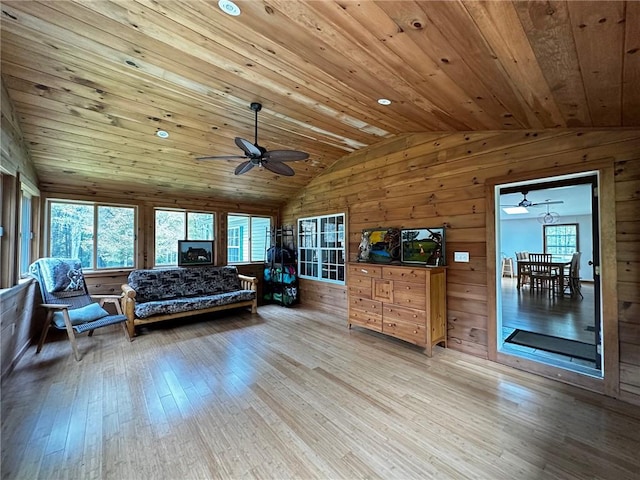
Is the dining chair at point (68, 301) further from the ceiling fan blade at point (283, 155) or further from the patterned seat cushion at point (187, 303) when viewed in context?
→ the ceiling fan blade at point (283, 155)

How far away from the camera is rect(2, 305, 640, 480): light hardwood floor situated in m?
1.62

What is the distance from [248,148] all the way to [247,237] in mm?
4031

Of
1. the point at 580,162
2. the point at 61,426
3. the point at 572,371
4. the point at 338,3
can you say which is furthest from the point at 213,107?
the point at 572,371

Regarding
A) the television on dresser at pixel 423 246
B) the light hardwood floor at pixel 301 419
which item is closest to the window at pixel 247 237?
the light hardwood floor at pixel 301 419

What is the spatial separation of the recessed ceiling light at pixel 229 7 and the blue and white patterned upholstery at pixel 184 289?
3.93m

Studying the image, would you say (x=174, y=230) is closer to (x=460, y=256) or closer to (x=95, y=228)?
(x=95, y=228)

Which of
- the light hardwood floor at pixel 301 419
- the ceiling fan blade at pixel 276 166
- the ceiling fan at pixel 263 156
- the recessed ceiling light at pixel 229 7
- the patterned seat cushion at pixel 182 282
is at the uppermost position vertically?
the recessed ceiling light at pixel 229 7

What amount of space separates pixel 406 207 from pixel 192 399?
3495 millimetres

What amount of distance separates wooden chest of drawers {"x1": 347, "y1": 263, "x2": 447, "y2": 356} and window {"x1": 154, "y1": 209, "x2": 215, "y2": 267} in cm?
366

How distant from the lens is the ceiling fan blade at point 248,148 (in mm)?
2726

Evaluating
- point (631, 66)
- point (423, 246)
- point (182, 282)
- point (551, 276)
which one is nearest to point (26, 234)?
point (182, 282)

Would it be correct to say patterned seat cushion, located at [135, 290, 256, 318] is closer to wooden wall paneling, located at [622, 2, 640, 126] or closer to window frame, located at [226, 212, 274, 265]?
window frame, located at [226, 212, 274, 265]

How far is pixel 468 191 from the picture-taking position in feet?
10.8

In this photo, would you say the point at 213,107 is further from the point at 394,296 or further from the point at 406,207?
the point at 394,296
